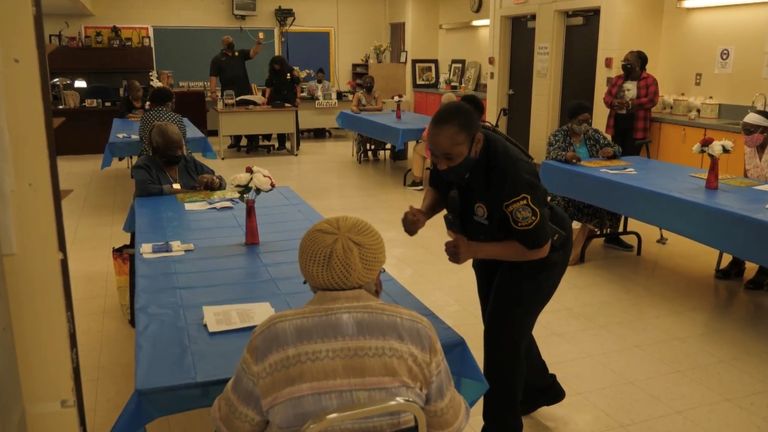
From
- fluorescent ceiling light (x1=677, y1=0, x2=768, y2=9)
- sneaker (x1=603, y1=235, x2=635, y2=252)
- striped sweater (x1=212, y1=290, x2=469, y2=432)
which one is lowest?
sneaker (x1=603, y1=235, x2=635, y2=252)

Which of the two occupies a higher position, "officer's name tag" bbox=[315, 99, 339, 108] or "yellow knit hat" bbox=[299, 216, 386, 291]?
"yellow knit hat" bbox=[299, 216, 386, 291]

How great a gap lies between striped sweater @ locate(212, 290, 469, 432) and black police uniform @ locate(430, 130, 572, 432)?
34.5 inches

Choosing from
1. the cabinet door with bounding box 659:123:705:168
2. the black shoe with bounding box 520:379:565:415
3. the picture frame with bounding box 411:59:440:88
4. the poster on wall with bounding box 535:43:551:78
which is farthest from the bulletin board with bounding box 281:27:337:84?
the black shoe with bounding box 520:379:565:415

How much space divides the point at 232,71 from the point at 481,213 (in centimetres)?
885

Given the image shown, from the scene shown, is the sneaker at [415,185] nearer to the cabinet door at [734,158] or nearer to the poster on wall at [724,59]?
the cabinet door at [734,158]

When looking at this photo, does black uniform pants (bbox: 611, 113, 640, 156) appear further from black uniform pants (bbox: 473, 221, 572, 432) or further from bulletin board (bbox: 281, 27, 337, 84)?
bulletin board (bbox: 281, 27, 337, 84)

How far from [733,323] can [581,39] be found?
201 inches

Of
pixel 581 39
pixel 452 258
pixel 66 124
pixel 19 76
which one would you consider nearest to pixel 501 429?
pixel 452 258

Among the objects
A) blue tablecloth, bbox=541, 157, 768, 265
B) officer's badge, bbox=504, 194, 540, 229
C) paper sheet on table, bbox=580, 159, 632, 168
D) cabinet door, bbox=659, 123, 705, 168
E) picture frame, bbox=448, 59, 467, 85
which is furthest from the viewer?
picture frame, bbox=448, 59, 467, 85

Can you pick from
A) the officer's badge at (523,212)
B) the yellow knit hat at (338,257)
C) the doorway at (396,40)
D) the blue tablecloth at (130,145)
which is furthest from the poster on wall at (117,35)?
the yellow knit hat at (338,257)

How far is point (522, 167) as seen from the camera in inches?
89.6

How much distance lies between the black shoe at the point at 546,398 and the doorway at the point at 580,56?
5663mm

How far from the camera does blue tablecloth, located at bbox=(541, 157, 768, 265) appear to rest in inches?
140

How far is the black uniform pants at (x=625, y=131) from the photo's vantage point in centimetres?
718
